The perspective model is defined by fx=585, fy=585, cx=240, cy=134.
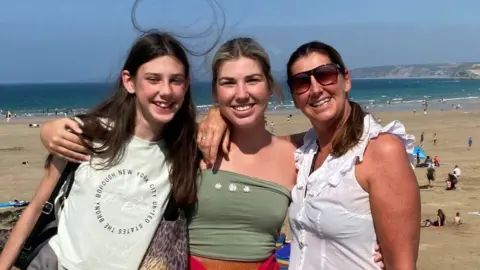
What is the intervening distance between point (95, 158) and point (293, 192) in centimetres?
111

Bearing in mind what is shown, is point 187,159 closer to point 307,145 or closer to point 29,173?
point 307,145

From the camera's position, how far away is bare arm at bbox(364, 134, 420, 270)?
2.71 m

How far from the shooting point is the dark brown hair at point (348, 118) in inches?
117

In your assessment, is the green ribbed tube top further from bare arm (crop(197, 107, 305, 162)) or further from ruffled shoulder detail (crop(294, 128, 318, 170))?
ruffled shoulder detail (crop(294, 128, 318, 170))

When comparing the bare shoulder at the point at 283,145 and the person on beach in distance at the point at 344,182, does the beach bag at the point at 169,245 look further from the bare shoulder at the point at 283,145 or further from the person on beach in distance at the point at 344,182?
the bare shoulder at the point at 283,145

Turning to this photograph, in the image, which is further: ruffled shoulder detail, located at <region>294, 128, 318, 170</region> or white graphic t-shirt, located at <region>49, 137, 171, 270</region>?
ruffled shoulder detail, located at <region>294, 128, 318, 170</region>

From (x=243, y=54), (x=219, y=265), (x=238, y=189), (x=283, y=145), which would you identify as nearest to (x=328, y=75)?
(x=243, y=54)

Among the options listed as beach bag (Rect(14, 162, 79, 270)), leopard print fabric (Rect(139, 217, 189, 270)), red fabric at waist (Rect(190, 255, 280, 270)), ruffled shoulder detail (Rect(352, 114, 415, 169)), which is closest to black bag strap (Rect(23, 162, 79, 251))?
beach bag (Rect(14, 162, 79, 270))

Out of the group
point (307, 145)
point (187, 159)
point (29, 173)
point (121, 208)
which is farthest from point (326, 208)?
point (29, 173)

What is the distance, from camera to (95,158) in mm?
3170

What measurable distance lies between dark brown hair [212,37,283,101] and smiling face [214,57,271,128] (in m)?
0.02

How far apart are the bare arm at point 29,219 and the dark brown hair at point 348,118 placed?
1.38m

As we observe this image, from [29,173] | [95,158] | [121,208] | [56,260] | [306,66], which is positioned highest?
[306,66]

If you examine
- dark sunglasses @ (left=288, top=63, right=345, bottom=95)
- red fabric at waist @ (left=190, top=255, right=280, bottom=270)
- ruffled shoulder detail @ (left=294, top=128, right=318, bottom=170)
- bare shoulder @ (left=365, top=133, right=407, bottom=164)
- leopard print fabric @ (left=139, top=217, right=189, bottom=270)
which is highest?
dark sunglasses @ (left=288, top=63, right=345, bottom=95)
